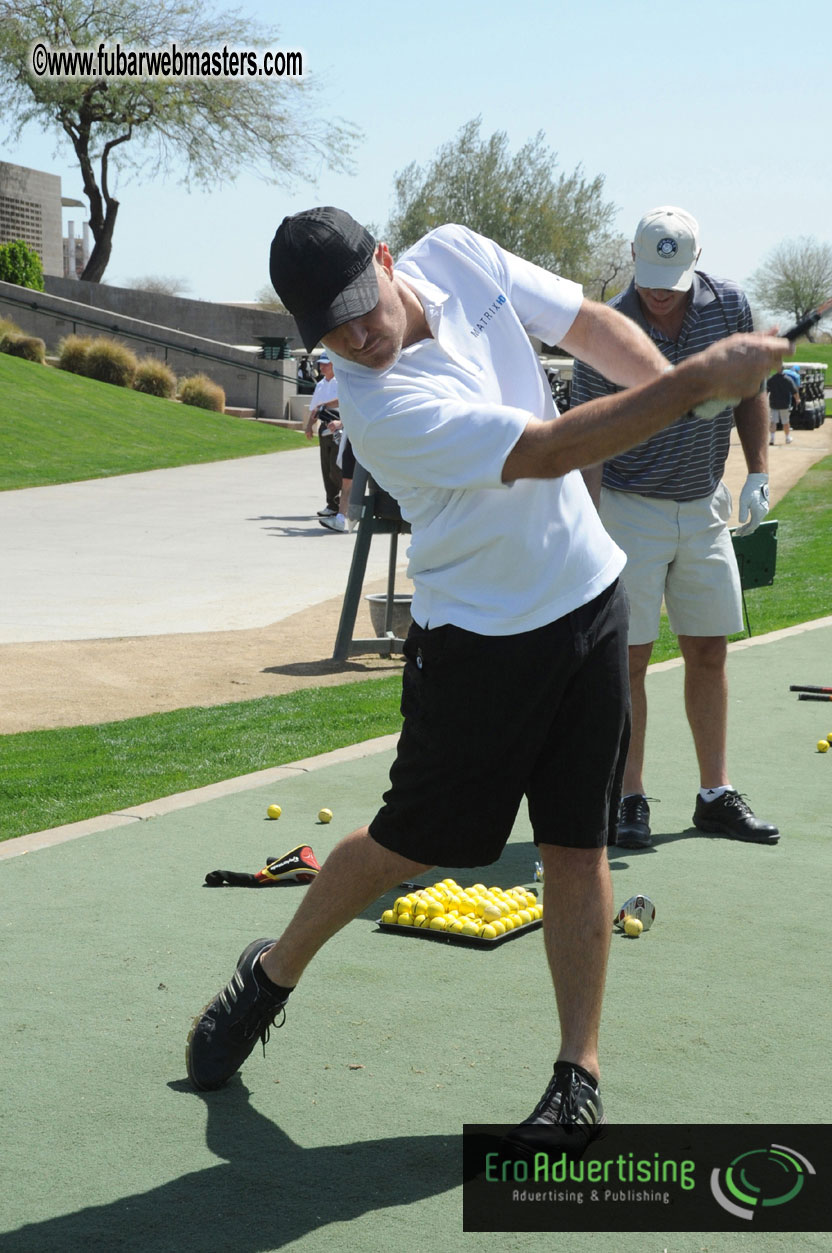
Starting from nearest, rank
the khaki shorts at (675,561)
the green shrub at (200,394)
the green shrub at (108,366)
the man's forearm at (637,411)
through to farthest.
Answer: the man's forearm at (637,411)
the khaki shorts at (675,561)
the green shrub at (108,366)
the green shrub at (200,394)

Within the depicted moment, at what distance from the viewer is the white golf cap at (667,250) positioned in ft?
15.0

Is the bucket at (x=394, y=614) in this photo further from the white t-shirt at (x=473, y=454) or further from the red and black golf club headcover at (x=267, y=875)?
the white t-shirt at (x=473, y=454)

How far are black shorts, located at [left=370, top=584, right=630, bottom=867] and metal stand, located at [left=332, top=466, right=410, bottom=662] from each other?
20.4 ft

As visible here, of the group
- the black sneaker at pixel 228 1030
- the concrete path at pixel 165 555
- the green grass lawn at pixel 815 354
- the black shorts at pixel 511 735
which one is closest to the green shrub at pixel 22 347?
the concrete path at pixel 165 555

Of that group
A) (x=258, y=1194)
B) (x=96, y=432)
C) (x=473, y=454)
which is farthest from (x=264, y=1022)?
(x=96, y=432)

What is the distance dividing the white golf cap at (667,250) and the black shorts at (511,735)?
2.01m

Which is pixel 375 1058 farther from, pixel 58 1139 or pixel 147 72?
pixel 147 72

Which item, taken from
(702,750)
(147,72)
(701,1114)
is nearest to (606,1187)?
(701,1114)

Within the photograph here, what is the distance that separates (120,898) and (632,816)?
1806mm

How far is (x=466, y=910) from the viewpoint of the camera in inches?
163

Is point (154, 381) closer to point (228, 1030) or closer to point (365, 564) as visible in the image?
point (365, 564)

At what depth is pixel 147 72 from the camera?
1588 inches

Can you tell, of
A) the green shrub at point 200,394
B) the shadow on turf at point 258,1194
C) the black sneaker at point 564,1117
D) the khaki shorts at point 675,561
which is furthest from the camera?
the green shrub at point 200,394

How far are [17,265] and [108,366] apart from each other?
745 cm
